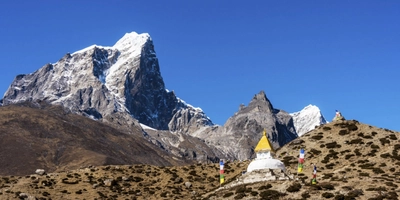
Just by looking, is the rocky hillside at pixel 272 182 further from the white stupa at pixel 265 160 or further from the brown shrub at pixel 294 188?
the white stupa at pixel 265 160

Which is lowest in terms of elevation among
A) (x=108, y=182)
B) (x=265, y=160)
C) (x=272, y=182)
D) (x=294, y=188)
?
(x=294, y=188)

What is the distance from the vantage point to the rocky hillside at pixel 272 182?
2274 inches

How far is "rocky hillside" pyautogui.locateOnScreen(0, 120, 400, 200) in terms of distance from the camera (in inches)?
2274

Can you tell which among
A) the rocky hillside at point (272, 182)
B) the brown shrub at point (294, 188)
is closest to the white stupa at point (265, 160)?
the rocky hillside at point (272, 182)

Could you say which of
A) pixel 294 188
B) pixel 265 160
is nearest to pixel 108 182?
pixel 265 160

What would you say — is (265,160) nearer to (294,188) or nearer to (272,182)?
(272,182)

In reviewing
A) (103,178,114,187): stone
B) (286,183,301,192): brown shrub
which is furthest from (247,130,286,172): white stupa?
(103,178,114,187): stone

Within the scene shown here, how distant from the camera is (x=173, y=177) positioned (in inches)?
3930

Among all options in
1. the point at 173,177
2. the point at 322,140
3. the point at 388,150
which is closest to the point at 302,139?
the point at 322,140

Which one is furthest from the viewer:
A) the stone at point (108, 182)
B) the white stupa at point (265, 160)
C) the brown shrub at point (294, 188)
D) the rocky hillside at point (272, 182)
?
the stone at point (108, 182)

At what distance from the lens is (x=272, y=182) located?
61.3 metres

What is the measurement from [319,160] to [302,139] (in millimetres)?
12107

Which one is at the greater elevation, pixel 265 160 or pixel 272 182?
pixel 265 160

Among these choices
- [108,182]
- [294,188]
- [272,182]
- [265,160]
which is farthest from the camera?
[108,182]
